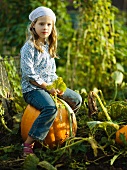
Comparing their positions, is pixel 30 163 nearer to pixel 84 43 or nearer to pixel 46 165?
pixel 46 165

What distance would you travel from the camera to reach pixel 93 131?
13.6 ft

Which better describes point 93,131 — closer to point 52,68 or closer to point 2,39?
point 52,68

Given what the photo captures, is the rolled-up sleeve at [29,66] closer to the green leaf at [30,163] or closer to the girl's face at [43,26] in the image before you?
the girl's face at [43,26]

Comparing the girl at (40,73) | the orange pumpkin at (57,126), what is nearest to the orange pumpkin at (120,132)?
the orange pumpkin at (57,126)

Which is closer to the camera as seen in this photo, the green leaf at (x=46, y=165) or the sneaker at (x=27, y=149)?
the green leaf at (x=46, y=165)

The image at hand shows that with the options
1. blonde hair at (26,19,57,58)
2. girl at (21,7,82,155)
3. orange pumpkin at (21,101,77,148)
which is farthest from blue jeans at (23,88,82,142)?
blonde hair at (26,19,57,58)

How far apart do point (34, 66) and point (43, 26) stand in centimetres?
36

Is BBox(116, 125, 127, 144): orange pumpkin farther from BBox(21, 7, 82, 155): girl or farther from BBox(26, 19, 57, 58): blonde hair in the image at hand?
BBox(26, 19, 57, 58): blonde hair

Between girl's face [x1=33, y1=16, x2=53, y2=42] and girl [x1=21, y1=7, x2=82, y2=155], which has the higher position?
girl's face [x1=33, y1=16, x2=53, y2=42]

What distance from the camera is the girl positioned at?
3.95m

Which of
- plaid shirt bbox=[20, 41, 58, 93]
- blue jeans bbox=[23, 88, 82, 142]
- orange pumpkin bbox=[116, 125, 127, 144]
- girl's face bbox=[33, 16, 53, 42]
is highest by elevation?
girl's face bbox=[33, 16, 53, 42]

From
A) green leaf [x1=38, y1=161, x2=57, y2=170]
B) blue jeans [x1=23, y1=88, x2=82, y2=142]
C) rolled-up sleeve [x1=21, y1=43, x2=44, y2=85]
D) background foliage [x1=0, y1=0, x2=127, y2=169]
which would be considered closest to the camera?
green leaf [x1=38, y1=161, x2=57, y2=170]

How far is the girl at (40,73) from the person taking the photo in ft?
13.0

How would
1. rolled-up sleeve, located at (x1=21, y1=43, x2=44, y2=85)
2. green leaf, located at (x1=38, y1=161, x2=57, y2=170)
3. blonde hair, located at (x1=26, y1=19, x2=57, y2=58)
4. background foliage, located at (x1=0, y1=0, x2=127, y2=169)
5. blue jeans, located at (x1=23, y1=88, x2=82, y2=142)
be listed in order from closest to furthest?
green leaf, located at (x1=38, y1=161, x2=57, y2=170) < blue jeans, located at (x1=23, y1=88, x2=82, y2=142) < rolled-up sleeve, located at (x1=21, y1=43, x2=44, y2=85) < blonde hair, located at (x1=26, y1=19, x2=57, y2=58) < background foliage, located at (x1=0, y1=0, x2=127, y2=169)
